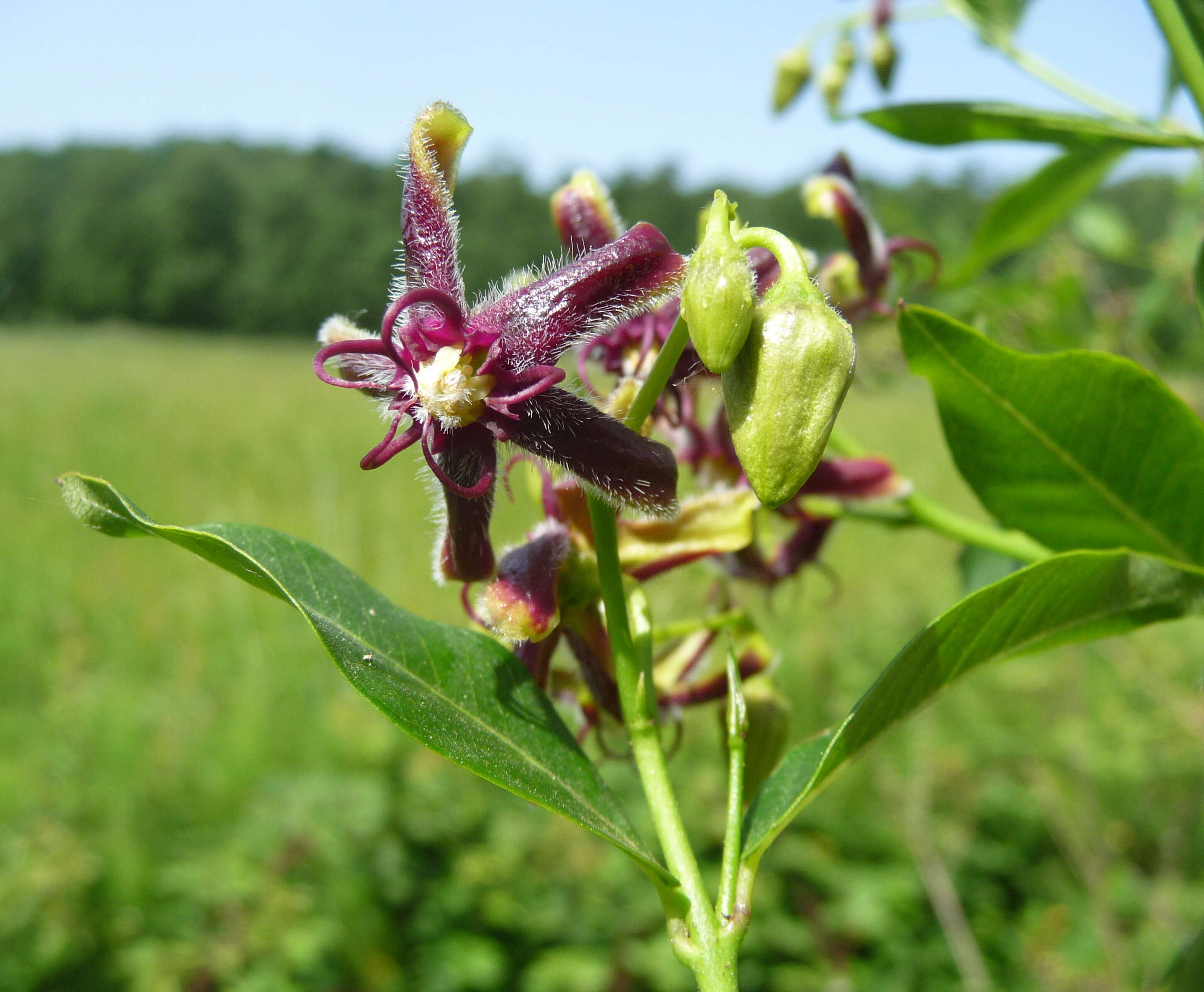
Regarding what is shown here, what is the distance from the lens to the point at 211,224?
140ft

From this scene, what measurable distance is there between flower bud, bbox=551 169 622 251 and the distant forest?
33288 millimetres

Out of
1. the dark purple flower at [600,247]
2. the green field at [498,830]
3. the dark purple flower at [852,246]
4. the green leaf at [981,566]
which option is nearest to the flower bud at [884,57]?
the green field at [498,830]

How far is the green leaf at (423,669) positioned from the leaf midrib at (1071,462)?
573 millimetres

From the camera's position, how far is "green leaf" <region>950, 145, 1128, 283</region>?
5.46 feet

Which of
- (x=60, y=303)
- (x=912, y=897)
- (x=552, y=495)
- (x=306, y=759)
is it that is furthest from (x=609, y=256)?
(x=60, y=303)

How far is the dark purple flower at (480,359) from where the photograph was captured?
826 mm

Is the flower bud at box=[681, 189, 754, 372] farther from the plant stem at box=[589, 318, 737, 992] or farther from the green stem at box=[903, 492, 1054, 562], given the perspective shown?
the green stem at box=[903, 492, 1054, 562]

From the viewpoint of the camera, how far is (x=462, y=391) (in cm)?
84

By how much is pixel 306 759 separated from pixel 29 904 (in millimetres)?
1883

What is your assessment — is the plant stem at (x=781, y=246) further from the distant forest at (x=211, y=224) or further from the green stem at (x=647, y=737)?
the distant forest at (x=211, y=224)

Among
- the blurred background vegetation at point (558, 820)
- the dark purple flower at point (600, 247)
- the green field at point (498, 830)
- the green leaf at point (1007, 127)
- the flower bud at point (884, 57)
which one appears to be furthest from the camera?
the green field at point (498, 830)

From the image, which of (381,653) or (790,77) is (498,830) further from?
(381,653)

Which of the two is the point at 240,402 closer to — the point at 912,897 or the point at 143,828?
the point at 143,828

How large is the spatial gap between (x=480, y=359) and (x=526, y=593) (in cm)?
23
